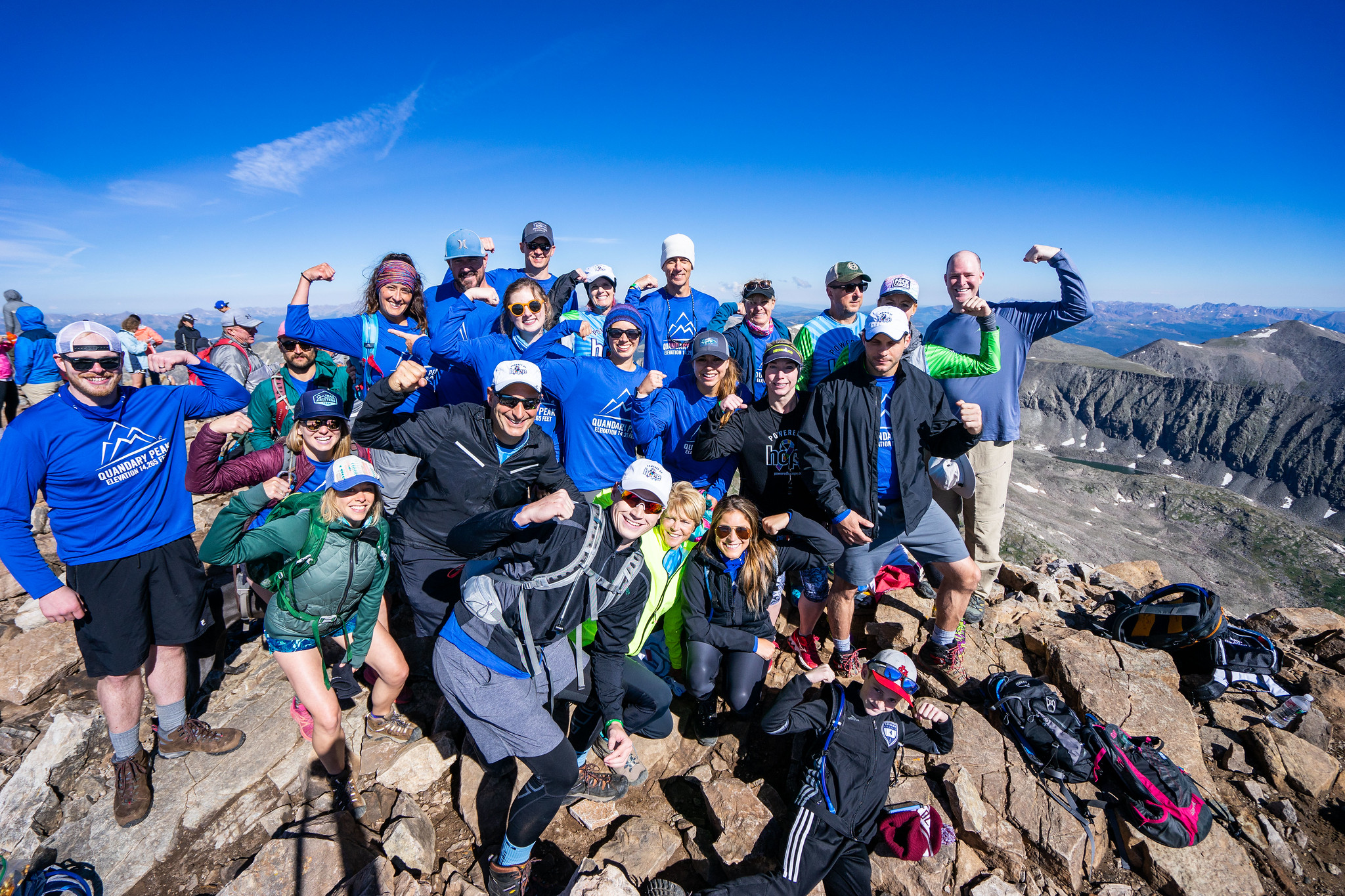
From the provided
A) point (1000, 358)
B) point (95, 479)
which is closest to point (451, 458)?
point (95, 479)

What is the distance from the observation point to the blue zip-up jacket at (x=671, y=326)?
8133 millimetres

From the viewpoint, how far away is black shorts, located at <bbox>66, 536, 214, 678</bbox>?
4.60 metres

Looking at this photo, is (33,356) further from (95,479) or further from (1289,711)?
(1289,711)

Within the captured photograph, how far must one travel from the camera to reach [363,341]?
6895 millimetres

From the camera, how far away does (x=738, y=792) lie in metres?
5.16

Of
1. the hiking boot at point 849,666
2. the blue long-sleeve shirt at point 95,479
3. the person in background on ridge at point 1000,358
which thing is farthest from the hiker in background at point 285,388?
the person in background on ridge at point 1000,358

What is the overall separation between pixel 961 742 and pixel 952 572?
177cm

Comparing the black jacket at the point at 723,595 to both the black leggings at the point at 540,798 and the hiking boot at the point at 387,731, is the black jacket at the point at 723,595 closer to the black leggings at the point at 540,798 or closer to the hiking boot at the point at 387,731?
the black leggings at the point at 540,798

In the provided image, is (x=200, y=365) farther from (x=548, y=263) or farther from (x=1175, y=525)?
(x=1175, y=525)

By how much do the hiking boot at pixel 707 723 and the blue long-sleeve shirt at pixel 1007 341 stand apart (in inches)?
195

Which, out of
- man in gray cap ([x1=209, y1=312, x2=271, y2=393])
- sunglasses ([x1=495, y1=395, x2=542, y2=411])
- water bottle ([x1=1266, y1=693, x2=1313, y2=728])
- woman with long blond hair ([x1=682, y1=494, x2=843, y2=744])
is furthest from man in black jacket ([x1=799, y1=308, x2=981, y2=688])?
man in gray cap ([x1=209, y1=312, x2=271, y2=393])

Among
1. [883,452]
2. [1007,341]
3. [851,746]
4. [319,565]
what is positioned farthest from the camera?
[1007,341]

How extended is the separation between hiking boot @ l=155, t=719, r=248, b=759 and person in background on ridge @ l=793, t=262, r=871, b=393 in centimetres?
741

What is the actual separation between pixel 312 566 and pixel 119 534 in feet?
5.95
